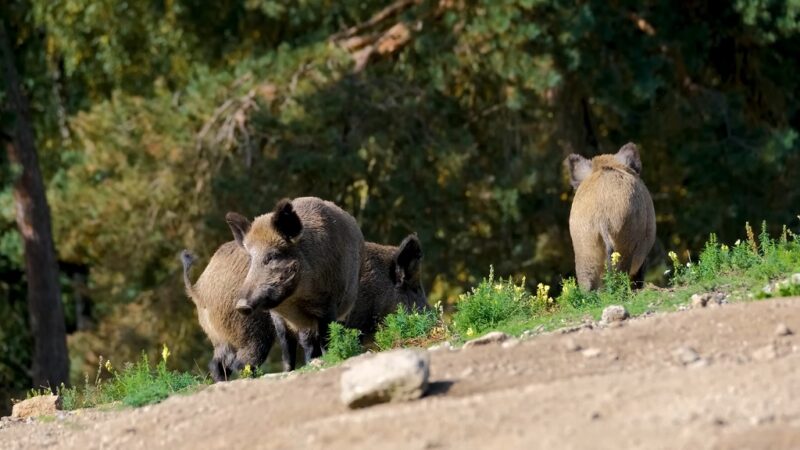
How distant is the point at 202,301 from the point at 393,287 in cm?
230

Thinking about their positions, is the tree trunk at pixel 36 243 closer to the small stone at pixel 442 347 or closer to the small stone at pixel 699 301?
the small stone at pixel 442 347

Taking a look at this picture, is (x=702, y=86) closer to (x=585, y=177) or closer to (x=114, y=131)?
(x=114, y=131)

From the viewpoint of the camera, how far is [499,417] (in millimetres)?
8438

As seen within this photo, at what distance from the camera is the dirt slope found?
26.4 feet

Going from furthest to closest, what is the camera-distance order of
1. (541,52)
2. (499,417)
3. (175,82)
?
(175,82)
(541,52)
(499,417)

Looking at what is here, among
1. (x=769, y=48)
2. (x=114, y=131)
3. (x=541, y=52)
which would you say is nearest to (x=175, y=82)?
(x=114, y=131)

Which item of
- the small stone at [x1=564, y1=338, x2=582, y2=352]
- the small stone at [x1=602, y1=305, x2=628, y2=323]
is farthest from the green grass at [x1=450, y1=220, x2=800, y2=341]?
the small stone at [x1=564, y1=338, x2=582, y2=352]

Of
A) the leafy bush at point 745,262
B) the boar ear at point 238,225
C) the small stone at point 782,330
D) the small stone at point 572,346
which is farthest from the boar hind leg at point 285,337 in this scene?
the small stone at point 782,330

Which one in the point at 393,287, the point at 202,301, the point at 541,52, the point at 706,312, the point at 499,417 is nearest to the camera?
the point at 499,417

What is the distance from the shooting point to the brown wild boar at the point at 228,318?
46.8 ft

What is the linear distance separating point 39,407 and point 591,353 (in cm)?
434

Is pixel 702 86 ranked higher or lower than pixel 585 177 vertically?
lower

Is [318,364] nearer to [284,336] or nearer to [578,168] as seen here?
[284,336]

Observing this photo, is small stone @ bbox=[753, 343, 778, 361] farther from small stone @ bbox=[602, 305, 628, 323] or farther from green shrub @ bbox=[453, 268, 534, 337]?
green shrub @ bbox=[453, 268, 534, 337]
